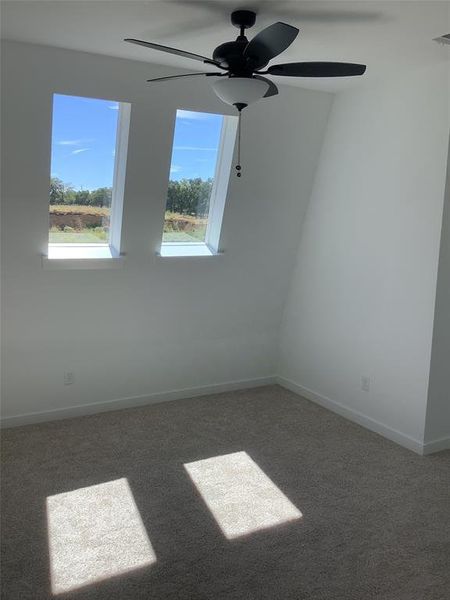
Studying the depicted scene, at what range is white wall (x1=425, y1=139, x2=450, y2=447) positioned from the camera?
361 cm

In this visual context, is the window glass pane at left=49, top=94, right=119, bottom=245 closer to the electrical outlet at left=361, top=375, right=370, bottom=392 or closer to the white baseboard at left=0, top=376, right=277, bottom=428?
the white baseboard at left=0, top=376, right=277, bottom=428

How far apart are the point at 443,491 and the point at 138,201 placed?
2765 mm

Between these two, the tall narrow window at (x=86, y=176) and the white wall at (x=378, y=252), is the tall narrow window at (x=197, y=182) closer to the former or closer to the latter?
the tall narrow window at (x=86, y=176)

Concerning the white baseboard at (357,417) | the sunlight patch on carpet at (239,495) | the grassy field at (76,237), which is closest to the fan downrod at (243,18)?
the grassy field at (76,237)

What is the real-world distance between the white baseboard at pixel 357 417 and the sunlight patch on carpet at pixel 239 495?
1063 mm

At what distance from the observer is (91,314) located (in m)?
4.15

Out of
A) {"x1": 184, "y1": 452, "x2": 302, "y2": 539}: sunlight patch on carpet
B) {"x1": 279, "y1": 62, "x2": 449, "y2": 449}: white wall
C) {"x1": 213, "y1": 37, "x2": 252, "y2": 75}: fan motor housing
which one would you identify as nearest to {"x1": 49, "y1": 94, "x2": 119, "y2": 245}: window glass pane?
{"x1": 213, "y1": 37, "x2": 252, "y2": 75}: fan motor housing

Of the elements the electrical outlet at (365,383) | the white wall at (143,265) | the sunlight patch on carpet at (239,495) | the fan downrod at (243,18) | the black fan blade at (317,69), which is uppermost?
the fan downrod at (243,18)

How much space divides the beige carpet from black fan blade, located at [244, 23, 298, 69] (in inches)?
91.2

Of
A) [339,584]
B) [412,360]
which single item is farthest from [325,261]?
[339,584]

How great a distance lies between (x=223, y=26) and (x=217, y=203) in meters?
1.74

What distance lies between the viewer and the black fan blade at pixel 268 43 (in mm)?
1928

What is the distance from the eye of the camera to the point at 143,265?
4156mm

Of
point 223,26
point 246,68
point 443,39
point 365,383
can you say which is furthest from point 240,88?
point 365,383
